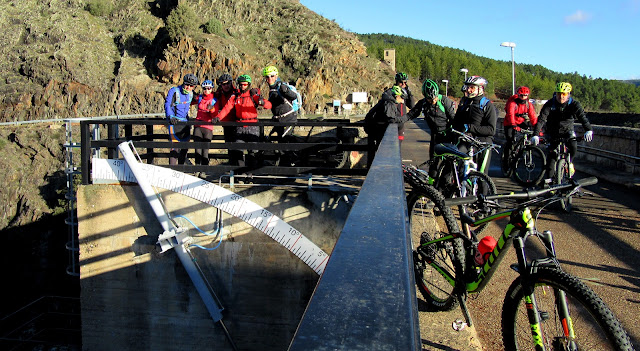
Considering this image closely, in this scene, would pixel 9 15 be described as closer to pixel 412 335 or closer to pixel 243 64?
pixel 243 64

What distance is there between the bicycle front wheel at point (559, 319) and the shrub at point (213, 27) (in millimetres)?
60179

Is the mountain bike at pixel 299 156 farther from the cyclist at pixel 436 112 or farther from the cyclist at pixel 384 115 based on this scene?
the cyclist at pixel 436 112

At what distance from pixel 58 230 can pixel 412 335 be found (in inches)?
1149

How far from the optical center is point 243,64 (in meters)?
54.5

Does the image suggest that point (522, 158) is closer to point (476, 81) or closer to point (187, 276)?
point (476, 81)

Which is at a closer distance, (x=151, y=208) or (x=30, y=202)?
(x=151, y=208)

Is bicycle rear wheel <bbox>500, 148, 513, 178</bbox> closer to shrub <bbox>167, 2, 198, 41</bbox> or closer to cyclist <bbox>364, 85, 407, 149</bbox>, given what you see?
cyclist <bbox>364, 85, 407, 149</bbox>

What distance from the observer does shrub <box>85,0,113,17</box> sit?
6431 centimetres

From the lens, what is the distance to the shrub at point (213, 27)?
194 feet

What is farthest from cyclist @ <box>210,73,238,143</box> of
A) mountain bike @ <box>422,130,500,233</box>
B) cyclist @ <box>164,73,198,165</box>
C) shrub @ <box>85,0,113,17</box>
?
shrub @ <box>85,0,113,17</box>

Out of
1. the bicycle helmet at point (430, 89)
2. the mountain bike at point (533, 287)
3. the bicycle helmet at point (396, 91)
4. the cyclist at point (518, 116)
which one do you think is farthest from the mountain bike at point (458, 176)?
the cyclist at point (518, 116)

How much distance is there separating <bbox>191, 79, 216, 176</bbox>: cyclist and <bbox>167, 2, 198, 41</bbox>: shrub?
4906cm

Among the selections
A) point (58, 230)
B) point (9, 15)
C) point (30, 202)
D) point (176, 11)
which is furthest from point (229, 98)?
point (9, 15)

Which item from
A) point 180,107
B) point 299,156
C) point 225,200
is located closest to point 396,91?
point 299,156
